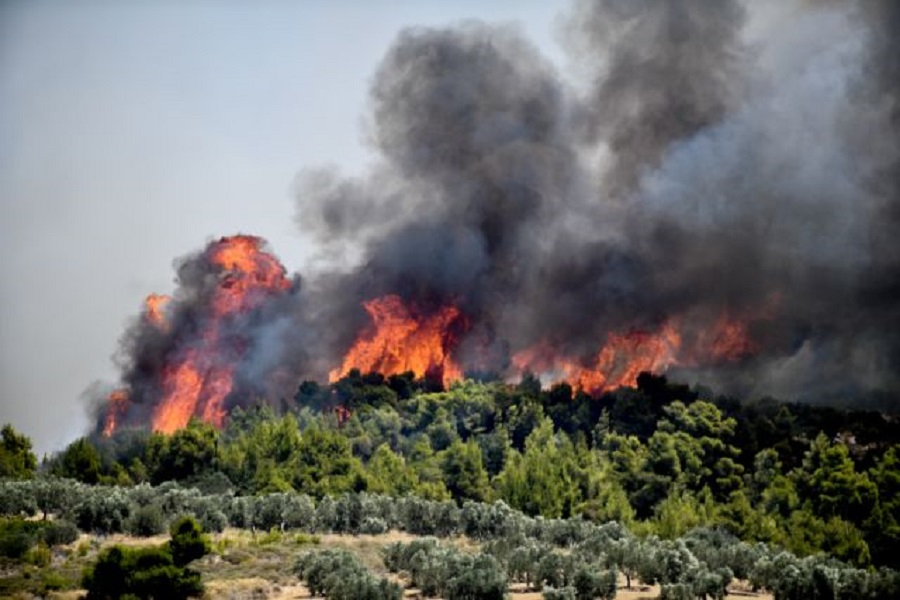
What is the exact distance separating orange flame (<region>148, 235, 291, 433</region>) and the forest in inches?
419

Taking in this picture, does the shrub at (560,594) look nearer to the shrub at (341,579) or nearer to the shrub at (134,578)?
the shrub at (341,579)

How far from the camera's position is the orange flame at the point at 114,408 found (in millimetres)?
135250

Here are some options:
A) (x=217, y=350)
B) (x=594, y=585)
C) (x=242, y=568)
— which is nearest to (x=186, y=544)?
(x=242, y=568)

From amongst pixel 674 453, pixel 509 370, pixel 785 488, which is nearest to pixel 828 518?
pixel 785 488

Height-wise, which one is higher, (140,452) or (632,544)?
(140,452)

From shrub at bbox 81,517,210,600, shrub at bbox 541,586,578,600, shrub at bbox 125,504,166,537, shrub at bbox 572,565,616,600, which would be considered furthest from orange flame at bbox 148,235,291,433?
shrub at bbox 541,586,578,600

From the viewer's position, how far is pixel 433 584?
57.0 meters

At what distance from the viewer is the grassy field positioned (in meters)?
54.6

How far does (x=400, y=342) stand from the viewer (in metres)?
134

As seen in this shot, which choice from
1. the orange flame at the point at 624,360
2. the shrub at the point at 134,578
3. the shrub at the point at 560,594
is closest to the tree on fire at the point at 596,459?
the orange flame at the point at 624,360

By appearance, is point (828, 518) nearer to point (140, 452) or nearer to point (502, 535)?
point (502, 535)

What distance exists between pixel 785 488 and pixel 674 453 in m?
9.45

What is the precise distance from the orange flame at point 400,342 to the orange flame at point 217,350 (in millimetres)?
12555

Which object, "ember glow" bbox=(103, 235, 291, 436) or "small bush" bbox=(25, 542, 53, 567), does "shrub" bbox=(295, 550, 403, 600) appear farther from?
"ember glow" bbox=(103, 235, 291, 436)
